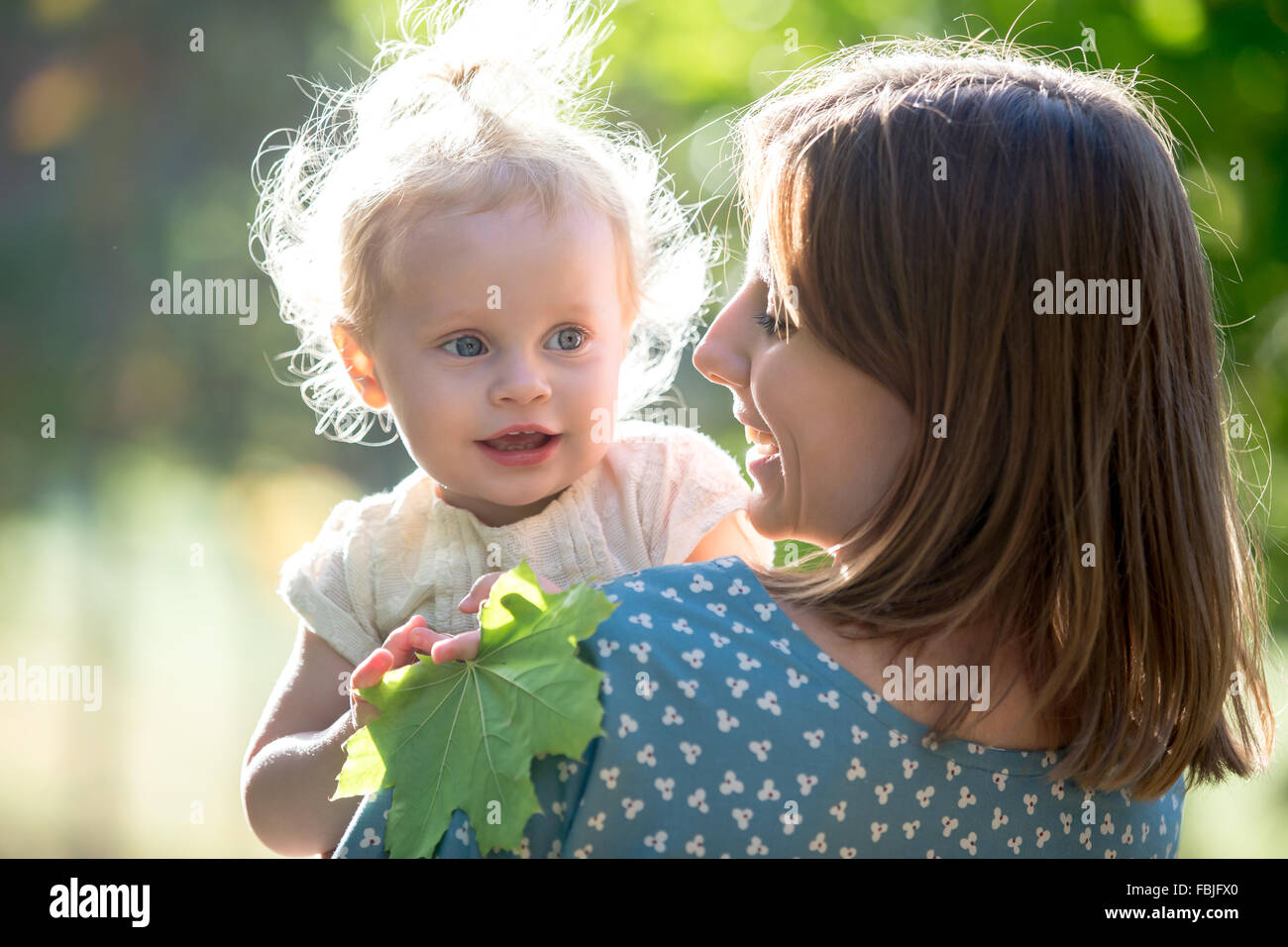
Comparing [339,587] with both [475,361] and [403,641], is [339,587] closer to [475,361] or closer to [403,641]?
[475,361]

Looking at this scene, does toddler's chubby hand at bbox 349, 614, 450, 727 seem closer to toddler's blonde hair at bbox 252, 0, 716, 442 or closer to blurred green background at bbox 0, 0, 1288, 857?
toddler's blonde hair at bbox 252, 0, 716, 442

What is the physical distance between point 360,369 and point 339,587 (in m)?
0.37

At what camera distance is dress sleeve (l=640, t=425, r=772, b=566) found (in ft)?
6.20

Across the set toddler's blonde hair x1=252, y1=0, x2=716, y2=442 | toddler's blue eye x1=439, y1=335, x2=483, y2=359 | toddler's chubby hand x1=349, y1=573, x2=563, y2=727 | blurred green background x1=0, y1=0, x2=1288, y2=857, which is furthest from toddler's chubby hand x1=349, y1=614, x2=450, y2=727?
blurred green background x1=0, y1=0, x2=1288, y2=857

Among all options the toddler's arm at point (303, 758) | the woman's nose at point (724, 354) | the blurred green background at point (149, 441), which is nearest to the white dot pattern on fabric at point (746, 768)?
the woman's nose at point (724, 354)

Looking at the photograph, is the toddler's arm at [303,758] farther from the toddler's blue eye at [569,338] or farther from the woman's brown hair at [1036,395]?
the woman's brown hair at [1036,395]

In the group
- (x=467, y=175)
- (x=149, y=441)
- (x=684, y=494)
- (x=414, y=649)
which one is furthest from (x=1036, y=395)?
(x=149, y=441)

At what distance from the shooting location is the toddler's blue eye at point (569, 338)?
184 centimetres

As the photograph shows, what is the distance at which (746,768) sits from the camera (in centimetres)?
124

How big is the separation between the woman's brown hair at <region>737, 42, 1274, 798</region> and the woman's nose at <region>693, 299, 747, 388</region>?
12 centimetres

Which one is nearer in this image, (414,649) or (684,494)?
(414,649)

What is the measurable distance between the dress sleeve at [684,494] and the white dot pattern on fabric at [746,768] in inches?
20.1
